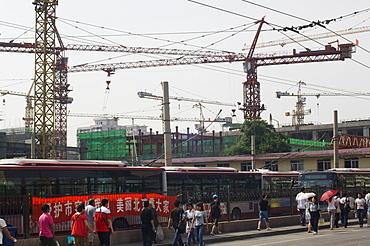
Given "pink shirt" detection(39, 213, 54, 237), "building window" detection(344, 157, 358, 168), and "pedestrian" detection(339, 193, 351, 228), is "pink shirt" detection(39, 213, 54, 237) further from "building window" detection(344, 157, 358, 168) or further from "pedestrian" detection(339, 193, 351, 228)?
"building window" detection(344, 157, 358, 168)

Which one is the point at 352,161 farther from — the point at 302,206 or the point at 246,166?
the point at 302,206

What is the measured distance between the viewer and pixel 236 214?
1073 inches

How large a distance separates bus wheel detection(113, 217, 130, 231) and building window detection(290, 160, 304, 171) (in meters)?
53.9

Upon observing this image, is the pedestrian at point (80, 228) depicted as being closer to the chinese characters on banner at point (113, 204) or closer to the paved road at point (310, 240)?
the chinese characters on banner at point (113, 204)

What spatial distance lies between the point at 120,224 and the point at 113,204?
0.78 meters

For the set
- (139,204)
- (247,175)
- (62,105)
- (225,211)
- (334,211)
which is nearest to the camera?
(139,204)

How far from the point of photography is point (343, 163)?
72.4 m

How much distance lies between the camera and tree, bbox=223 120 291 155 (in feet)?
304

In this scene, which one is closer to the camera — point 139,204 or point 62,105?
point 139,204

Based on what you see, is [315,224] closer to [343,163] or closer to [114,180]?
[114,180]

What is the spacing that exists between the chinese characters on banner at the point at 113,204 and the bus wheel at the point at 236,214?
12.9 feet

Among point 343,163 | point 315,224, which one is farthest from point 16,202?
point 343,163

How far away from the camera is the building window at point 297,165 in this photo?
73.9 metres

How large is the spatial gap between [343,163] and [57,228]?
57.3 m
